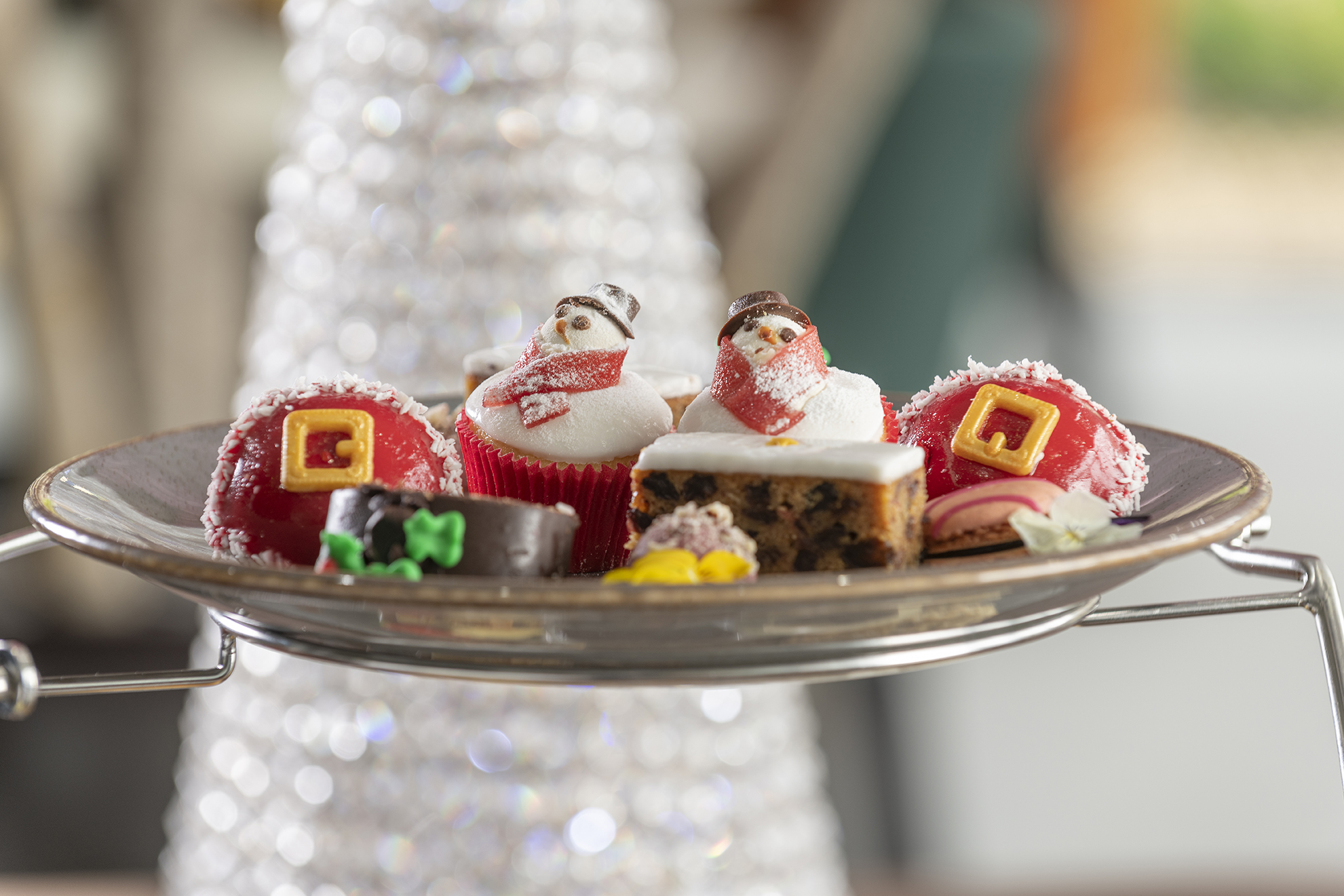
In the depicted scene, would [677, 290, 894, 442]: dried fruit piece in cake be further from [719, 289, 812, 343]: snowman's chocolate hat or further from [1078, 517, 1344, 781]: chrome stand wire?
[1078, 517, 1344, 781]: chrome stand wire

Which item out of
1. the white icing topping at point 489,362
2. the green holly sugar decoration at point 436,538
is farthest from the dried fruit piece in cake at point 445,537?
the white icing topping at point 489,362

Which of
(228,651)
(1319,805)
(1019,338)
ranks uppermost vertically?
(228,651)

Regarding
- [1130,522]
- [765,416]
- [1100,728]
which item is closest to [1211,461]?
[1130,522]

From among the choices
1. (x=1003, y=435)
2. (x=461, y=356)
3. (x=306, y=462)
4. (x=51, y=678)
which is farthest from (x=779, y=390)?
(x=461, y=356)

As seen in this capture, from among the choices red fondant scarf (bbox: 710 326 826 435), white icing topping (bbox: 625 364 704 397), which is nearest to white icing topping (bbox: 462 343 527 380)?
white icing topping (bbox: 625 364 704 397)

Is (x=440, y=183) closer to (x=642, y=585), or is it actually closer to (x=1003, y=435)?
(x=1003, y=435)

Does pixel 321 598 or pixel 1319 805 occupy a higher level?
pixel 321 598

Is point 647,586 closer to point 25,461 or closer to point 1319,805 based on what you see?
point 25,461
